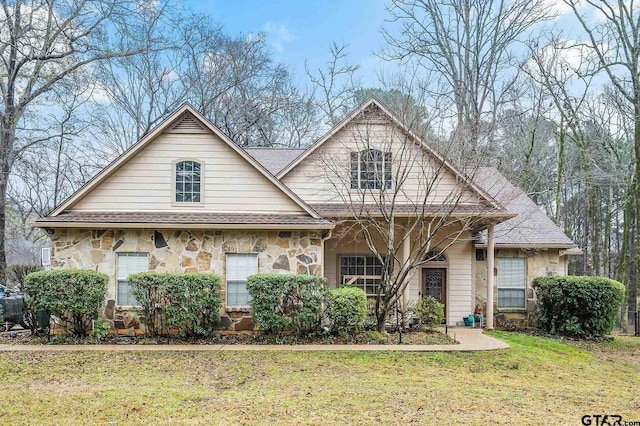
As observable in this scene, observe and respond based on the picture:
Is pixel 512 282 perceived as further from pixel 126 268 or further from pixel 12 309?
pixel 12 309

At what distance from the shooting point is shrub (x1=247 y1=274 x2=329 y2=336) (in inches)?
446

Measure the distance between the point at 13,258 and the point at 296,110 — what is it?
73.4ft

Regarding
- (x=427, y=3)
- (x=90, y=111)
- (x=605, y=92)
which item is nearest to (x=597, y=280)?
(x=605, y=92)

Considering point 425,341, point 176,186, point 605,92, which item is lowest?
point 425,341

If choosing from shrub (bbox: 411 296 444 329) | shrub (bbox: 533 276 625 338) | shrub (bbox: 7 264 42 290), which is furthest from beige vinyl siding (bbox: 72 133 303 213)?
shrub (bbox: 7 264 42 290)

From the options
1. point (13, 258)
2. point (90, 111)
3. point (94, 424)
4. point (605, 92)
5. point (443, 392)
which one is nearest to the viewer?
point (94, 424)

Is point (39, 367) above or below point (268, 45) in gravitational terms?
below

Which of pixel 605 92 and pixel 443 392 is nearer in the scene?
pixel 443 392

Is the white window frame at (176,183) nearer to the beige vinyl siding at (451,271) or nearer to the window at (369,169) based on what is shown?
the window at (369,169)

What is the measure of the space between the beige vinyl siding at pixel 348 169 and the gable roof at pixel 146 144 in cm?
132

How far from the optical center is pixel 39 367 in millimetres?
9031

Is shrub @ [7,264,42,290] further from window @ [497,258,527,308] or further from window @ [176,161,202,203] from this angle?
window @ [497,258,527,308]

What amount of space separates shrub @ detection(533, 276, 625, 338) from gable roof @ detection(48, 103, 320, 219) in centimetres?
679

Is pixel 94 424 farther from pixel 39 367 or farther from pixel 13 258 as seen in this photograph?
pixel 13 258
